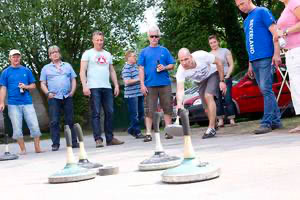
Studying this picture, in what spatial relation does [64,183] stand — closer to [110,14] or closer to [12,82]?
[12,82]

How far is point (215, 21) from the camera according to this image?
77.4 feet

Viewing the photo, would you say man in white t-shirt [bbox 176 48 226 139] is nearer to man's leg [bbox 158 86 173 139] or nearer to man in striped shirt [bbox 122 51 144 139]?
man's leg [bbox 158 86 173 139]

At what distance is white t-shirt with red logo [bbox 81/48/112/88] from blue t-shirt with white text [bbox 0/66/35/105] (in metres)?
1.18

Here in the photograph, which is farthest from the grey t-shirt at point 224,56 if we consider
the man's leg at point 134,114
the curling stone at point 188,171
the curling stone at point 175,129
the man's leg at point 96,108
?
the curling stone at point 188,171

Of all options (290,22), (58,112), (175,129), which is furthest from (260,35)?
(58,112)

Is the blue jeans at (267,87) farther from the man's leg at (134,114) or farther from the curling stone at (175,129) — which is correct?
→ the man's leg at (134,114)

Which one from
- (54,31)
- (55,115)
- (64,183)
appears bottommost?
(64,183)

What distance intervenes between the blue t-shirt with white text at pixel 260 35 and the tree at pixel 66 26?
39.9ft

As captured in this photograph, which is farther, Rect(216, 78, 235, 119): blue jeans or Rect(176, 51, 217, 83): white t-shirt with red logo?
Rect(216, 78, 235, 119): blue jeans

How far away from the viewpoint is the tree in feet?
58.6

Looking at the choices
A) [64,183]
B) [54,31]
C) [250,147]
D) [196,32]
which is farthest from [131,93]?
[196,32]

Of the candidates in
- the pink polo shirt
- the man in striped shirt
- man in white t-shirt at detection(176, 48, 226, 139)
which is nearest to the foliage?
the man in striped shirt

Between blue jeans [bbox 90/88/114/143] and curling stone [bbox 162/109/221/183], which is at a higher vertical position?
blue jeans [bbox 90/88/114/143]

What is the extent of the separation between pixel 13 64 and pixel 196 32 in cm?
1611
